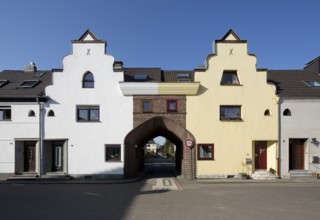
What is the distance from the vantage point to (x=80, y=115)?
21172 mm

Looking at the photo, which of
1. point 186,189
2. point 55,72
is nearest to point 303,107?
point 186,189

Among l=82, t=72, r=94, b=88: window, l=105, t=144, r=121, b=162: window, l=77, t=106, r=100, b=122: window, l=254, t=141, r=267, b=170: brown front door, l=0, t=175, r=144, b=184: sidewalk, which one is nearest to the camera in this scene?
l=0, t=175, r=144, b=184: sidewalk

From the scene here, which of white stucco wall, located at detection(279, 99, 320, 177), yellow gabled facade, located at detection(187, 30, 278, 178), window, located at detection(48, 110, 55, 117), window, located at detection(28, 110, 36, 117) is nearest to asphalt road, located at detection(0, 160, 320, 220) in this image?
yellow gabled facade, located at detection(187, 30, 278, 178)

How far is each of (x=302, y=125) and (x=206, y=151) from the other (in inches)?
295

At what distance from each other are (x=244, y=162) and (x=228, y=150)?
58.3 inches

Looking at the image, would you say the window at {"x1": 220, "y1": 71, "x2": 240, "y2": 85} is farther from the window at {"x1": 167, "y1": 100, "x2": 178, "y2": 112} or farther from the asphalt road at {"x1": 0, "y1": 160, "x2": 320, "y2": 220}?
the asphalt road at {"x1": 0, "y1": 160, "x2": 320, "y2": 220}

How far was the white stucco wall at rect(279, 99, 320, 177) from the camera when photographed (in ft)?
69.6

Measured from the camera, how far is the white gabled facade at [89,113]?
20844 mm

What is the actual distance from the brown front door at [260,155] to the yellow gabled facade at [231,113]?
0.60m

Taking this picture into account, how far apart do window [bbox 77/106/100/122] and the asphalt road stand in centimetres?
553

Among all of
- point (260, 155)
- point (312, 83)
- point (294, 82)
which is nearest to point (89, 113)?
point (260, 155)

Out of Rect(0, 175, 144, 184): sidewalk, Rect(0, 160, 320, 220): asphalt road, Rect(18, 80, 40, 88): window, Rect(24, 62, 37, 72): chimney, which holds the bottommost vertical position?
Rect(0, 175, 144, 184): sidewalk

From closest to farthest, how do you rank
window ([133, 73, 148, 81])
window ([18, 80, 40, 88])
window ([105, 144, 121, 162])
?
1. window ([105, 144, 121, 162])
2. window ([18, 80, 40, 88])
3. window ([133, 73, 148, 81])

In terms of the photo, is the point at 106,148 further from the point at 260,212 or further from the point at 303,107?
the point at 303,107
